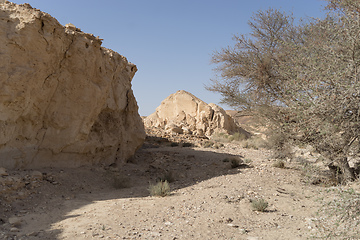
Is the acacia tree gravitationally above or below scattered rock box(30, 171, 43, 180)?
above

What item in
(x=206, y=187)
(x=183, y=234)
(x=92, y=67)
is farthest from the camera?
(x=92, y=67)

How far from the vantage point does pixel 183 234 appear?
4.64 meters

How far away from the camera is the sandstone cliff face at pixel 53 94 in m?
6.34

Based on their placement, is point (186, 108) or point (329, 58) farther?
point (186, 108)

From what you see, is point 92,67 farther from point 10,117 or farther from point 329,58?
point 329,58

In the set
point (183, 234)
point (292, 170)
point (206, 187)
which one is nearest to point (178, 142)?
point (292, 170)

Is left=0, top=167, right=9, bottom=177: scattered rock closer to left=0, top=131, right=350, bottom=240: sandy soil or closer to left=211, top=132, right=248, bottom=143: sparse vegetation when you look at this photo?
left=0, top=131, right=350, bottom=240: sandy soil

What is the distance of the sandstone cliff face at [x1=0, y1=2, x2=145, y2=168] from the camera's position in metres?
6.34

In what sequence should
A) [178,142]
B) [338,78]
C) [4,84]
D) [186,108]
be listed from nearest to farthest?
1. [338,78]
2. [4,84]
3. [178,142]
4. [186,108]

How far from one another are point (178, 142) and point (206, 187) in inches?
336

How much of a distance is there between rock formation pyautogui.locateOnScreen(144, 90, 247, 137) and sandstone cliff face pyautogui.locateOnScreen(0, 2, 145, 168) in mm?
12395

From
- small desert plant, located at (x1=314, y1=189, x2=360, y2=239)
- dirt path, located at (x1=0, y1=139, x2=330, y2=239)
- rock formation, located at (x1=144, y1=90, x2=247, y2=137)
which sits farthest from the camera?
rock formation, located at (x1=144, y1=90, x2=247, y2=137)

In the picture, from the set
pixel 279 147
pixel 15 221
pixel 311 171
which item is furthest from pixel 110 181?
pixel 279 147

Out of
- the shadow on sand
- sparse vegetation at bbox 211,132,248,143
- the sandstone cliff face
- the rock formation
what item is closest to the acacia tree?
the shadow on sand
